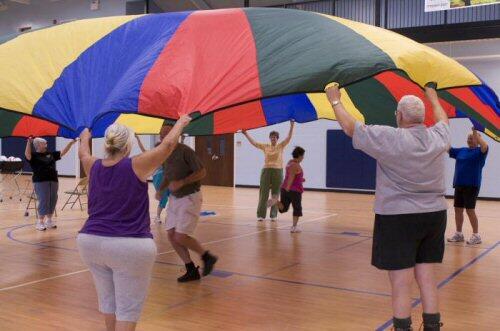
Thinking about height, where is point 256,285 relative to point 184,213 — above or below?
below

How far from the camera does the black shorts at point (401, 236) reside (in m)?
2.53

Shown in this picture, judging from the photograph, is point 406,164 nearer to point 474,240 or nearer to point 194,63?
point 194,63

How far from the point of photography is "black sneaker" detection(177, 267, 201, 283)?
4.25 m

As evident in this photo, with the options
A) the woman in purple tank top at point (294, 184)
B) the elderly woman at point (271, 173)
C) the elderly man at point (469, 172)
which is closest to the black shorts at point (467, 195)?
the elderly man at point (469, 172)

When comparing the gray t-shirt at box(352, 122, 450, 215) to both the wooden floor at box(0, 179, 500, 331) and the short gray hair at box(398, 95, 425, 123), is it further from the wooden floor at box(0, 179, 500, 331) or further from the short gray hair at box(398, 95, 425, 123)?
the wooden floor at box(0, 179, 500, 331)

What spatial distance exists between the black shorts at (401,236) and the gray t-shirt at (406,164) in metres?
0.03

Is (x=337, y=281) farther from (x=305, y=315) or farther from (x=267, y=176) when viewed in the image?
(x=267, y=176)

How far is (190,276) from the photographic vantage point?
4281 millimetres

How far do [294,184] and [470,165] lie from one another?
2.07m

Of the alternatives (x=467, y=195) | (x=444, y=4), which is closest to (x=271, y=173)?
(x=467, y=195)

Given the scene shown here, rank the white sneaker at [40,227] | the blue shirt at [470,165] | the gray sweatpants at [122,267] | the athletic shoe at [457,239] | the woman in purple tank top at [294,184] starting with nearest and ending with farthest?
the gray sweatpants at [122,267] → the blue shirt at [470,165] → the athletic shoe at [457,239] → the woman in purple tank top at [294,184] → the white sneaker at [40,227]

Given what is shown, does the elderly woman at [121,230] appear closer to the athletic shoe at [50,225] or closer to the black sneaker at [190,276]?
the black sneaker at [190,276]

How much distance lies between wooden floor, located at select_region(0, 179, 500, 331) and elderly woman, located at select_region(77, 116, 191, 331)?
874mm

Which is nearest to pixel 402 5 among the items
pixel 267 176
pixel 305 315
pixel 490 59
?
pixel 490 59
